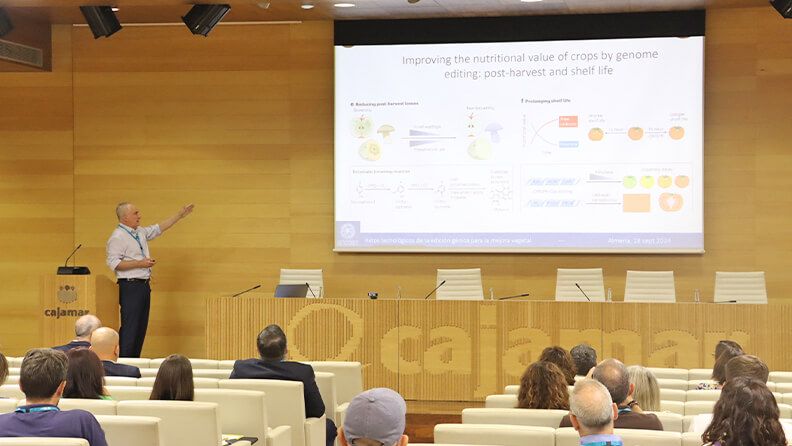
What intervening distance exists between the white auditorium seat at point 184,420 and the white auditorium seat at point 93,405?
0.19 feet

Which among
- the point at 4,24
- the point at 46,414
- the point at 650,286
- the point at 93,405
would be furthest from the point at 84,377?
the point at 650,286

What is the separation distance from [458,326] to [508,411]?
16.1ft

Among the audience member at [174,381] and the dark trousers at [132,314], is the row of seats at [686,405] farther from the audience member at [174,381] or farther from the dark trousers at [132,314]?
the dark trousers at [132,314]

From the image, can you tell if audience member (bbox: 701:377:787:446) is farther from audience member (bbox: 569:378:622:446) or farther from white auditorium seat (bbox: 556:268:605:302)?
white auditorium seat (bbox: 556:268:605:302)

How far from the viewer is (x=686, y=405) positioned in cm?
494

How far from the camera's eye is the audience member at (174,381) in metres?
4.93

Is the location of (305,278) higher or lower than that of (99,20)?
lower

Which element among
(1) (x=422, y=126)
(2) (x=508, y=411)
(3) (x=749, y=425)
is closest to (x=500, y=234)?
(1) (x=422, y=126)

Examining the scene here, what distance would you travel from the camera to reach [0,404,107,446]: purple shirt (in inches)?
150

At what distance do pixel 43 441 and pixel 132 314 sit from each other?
703cm

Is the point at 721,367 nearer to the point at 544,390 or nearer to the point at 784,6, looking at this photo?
the point at 544,390

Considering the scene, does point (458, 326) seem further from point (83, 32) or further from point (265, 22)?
point (83, 32)

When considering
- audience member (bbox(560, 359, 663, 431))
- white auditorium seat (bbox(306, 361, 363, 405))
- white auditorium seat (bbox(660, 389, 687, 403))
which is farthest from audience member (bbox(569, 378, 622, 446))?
white auditorium seat (bbox(306, 361, 363, 405))

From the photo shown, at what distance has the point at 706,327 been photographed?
8898 millimetres
